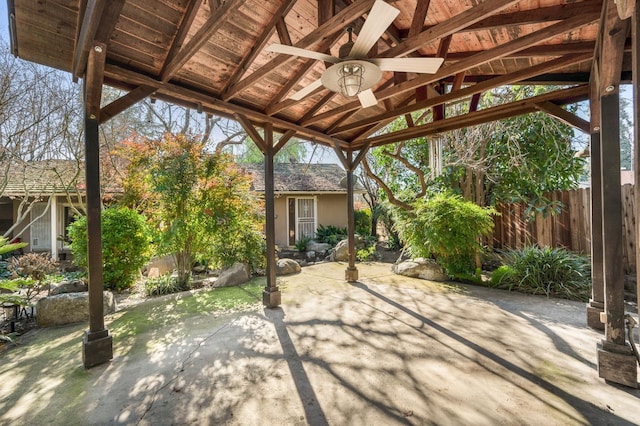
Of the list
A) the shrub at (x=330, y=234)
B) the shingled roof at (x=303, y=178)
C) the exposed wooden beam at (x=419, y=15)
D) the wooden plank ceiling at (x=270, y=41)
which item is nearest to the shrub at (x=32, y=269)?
the wooden plank ceiling at (x=270, y=41)

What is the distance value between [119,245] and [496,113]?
Result: 268 inches

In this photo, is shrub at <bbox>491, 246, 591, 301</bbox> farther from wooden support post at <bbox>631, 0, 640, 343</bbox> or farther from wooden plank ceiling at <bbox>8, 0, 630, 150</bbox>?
wooden support post at <bbox>631, 0, 640, 343</bbox>

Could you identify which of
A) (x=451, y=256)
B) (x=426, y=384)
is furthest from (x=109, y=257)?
(x=451, y=256)

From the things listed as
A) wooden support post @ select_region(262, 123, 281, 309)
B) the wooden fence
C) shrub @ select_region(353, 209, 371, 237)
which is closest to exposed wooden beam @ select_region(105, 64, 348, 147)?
wooden support post @ select_region(262, 123, 281, 309)

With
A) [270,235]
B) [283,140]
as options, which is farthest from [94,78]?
[270,235]

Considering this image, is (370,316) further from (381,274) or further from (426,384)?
(381,274)

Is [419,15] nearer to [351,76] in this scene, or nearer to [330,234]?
[351,76]

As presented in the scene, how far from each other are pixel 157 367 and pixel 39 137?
24.8ft

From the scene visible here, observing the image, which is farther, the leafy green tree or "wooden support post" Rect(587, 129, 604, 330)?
the leafy green tree

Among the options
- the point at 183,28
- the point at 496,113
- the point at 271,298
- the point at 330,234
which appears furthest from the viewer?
the point at 330,234

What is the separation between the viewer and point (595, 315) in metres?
3.41

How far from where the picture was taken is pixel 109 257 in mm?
5156

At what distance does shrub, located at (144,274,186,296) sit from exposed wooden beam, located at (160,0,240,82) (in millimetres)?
3949

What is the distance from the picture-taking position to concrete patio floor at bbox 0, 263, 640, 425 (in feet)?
6.73
